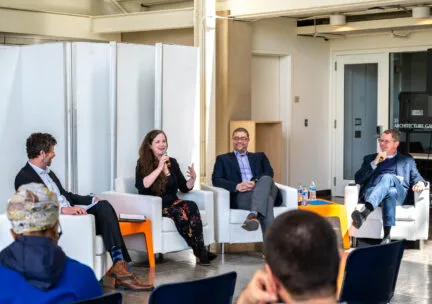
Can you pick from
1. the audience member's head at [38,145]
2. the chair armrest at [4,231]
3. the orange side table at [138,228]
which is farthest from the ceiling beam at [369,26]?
the chair armrest at [4,231]

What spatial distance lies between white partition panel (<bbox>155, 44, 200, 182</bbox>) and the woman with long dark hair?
51.1 inches

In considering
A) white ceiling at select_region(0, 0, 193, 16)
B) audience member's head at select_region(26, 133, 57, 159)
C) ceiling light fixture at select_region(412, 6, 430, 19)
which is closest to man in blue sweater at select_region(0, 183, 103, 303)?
audience member's head at select_region(26, 133, 57, 159)

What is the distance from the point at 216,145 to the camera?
1176cm

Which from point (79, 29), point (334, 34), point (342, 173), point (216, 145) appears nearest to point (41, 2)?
point (79, 29)

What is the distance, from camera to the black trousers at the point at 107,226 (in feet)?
23.3

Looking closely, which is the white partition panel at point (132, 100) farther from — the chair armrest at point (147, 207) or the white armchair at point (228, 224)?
the white armchair at point (228, 224)

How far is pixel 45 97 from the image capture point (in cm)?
916

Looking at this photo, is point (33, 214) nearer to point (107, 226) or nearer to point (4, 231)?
point (4, 231)

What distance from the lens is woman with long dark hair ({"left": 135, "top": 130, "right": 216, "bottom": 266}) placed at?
8.18 metres

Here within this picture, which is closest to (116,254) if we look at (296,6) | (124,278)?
(124,278)

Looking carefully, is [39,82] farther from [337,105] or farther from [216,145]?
[337,105]

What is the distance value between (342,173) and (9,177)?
644cm

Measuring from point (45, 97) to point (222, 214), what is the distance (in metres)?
2.31

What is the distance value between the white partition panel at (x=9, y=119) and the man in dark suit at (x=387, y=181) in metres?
3.71
